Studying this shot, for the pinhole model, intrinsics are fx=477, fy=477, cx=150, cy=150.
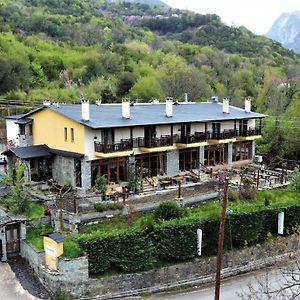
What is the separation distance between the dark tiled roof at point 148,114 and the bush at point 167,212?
21.1 ft

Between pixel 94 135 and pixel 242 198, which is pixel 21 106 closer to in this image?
pixel 94 135

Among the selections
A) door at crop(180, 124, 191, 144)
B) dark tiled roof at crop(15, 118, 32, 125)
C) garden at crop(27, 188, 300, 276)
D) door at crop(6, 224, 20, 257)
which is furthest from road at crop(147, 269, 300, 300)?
dark tiled roof at crop(15, 118, 32, 125)

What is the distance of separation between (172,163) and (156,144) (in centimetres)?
262

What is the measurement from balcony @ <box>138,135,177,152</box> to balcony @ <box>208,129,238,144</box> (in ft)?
14.0

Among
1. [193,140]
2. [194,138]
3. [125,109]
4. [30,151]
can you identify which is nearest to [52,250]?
[30,151]

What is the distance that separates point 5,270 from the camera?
2331 cm

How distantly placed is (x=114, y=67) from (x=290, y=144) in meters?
38.8

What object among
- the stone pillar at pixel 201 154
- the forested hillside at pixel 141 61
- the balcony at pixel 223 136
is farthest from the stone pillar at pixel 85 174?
the forested hillside at pixel 141 61

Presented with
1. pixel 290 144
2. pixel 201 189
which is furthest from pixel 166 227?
pixel 290 144

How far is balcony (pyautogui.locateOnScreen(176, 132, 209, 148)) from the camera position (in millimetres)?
34219

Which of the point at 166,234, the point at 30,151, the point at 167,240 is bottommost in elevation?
the point at 167,240

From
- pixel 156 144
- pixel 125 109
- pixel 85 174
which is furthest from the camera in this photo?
pixel 156 144

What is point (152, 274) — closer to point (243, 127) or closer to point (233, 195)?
point (233, 195)

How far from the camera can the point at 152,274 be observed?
23.9 m
